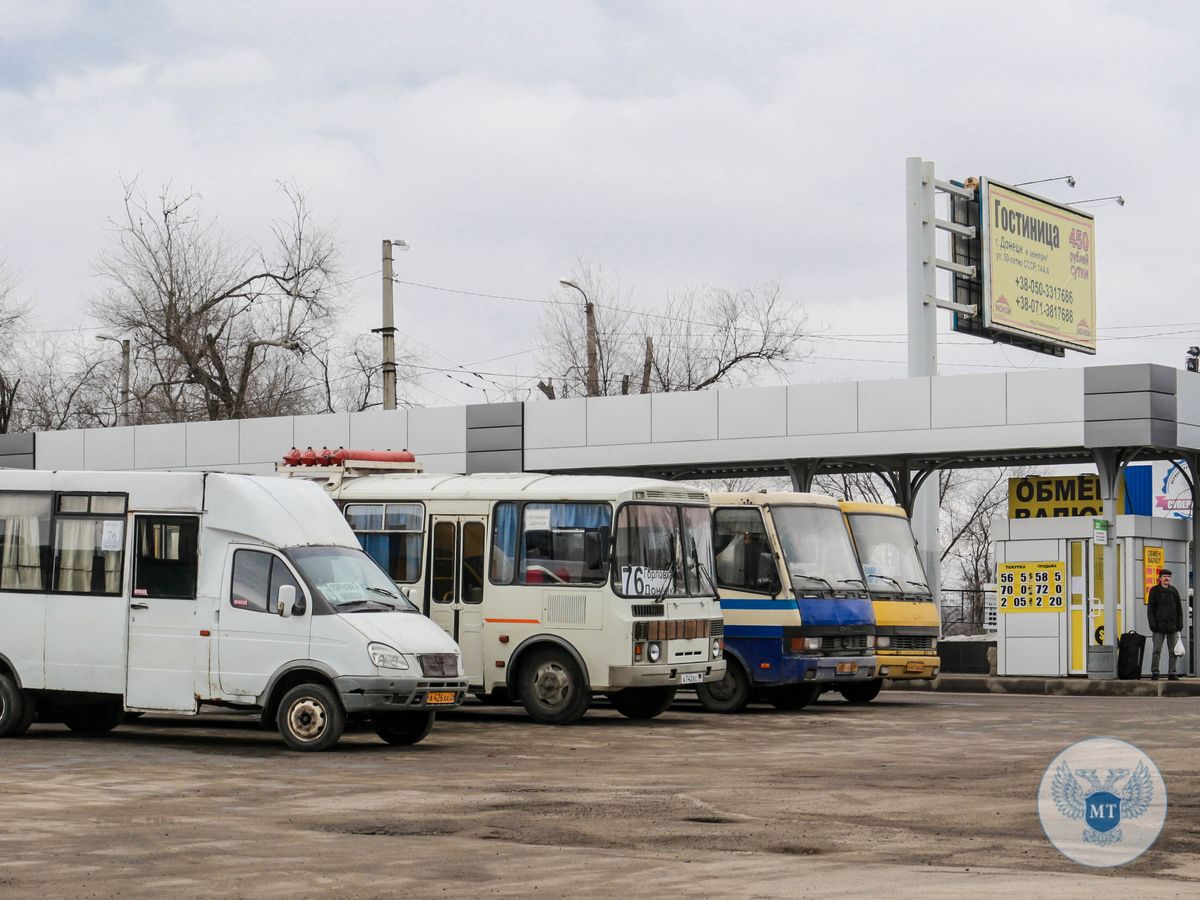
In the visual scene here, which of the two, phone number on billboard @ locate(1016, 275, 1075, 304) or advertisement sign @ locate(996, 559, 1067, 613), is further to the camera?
phone number on billboard @ locate(1016, 275, 1075, 304)

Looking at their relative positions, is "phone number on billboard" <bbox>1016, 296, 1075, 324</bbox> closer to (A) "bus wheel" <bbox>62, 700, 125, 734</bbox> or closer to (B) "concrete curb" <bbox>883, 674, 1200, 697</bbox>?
(B) "concrete curb" <bbox>883, 674, 1200, 697</bbox>

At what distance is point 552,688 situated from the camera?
19.1 metres

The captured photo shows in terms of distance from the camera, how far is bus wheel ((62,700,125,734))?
17.9 metres

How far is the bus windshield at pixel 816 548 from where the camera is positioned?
845 inches

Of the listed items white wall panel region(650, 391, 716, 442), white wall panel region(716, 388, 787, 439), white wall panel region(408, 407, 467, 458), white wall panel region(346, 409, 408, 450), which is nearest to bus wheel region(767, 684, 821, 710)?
white wall panel region(716, 388, 787, 439)

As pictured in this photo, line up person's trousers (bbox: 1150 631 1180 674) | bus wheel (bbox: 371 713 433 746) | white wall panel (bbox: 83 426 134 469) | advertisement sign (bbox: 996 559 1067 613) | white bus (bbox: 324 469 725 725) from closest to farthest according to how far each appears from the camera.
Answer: bus wheel (bbox: 371 713 433 746), white bus (bbox: 324 469 725 725), person's trousers (bbox: 1150 631 1180 674), advertisement sign (bbox: 996 559 1067 613), white wall panel (bbox: 83 426 134 469)

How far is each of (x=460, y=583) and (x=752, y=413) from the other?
456 inches

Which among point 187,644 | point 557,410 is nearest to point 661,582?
point 187,644

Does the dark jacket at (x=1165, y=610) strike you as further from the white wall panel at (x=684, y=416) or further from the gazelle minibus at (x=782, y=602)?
the white wall panel at (x=684, y=416)

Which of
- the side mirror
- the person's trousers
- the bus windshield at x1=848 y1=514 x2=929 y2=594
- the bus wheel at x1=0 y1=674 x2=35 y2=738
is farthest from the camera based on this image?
the person's trousers

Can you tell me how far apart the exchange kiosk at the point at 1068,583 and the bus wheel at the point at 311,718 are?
1643 centimetres

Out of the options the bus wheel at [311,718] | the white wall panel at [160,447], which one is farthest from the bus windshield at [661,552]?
the white wall panel at [160,447]

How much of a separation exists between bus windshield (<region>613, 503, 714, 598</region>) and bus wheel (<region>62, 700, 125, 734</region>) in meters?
5.10

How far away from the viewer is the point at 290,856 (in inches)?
372
